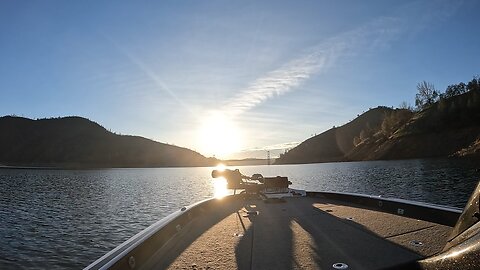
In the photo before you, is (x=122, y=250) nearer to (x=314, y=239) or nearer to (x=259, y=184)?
(x=314, y=239)

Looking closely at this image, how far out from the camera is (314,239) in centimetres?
771

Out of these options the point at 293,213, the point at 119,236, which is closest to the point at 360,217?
the point at 293,213

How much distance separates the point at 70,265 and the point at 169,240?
36.3ft

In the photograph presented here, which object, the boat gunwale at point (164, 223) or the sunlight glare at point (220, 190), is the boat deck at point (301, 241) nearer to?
the boat gunwale at point (164, 223)

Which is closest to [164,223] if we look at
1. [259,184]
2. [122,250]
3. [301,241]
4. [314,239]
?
[122,250]

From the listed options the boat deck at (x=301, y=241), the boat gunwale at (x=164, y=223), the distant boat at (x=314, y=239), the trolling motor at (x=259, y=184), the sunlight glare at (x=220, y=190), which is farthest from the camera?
the sunlight glare at (x=220, y=190)

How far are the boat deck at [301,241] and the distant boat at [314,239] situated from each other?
0.06ft

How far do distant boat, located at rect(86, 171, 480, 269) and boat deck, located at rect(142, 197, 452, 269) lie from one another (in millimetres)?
17

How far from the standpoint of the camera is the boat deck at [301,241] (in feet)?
20.2

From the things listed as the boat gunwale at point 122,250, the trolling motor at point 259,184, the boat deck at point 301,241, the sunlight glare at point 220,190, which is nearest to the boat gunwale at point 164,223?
the boat gunwale at point 122,250

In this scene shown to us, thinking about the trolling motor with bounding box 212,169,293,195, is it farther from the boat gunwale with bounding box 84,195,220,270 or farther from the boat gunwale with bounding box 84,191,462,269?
the boat gunwale with bounding box 84,195,220,270

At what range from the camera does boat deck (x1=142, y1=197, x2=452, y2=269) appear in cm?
617

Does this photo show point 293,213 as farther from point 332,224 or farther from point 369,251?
point 369,251

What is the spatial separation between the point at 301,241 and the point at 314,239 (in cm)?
35
